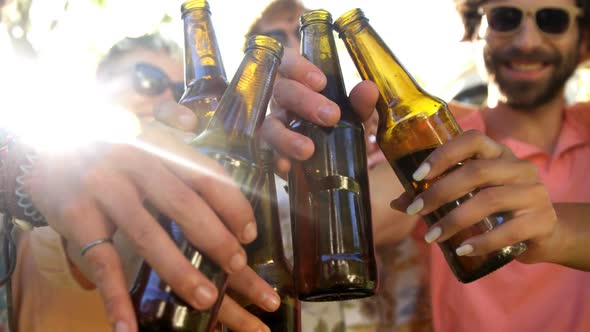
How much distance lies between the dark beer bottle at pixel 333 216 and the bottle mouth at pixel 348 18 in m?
0.14

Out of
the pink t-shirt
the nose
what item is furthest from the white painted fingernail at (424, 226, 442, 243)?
the nose

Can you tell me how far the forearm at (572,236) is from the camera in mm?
912

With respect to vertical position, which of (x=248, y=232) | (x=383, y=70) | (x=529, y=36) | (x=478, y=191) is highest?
(x=529, y=36)

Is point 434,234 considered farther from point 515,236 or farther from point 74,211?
point 74,211

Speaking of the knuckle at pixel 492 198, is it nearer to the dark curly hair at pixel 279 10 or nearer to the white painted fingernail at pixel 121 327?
the white painted fingernail at pixel 121 327

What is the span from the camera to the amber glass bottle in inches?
22.1

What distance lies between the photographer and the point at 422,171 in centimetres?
71

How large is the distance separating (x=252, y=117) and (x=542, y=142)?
1.44 metres

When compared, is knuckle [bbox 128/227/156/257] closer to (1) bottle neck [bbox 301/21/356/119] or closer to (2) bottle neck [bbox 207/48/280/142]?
(2) bottle neck [bbox 207/48/280/142]

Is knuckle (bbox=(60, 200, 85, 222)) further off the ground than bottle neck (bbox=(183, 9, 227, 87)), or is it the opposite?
bottle neck (bbox=(183, 9, 227, 87))

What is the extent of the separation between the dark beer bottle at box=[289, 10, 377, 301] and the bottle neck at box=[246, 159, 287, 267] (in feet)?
0.15

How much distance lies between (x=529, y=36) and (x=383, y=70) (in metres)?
1.20

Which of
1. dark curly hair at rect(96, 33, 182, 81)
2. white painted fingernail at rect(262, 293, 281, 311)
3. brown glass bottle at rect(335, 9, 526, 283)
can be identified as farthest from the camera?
dark curly hair at rect(96, 33, 182, 81)

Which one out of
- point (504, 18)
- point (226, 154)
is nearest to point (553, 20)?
point (504, 18)
